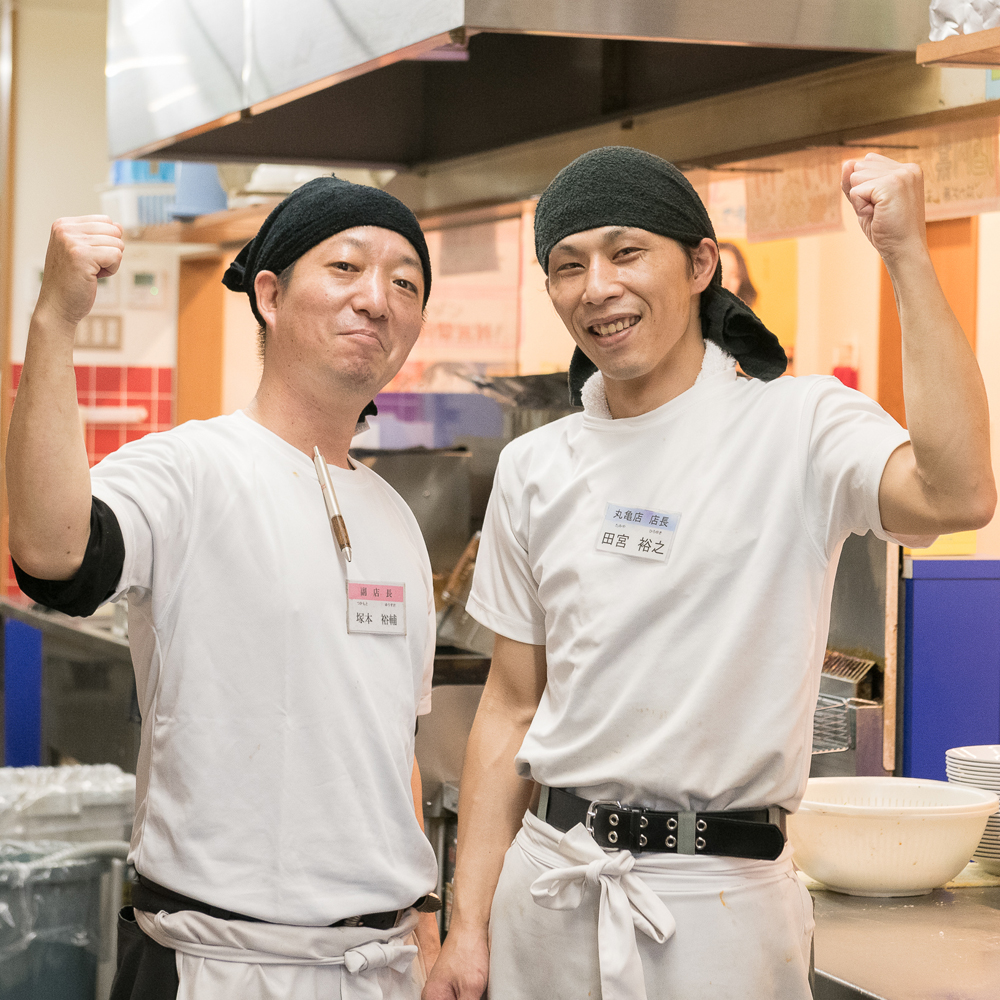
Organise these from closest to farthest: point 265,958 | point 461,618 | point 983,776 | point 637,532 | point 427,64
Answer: point 265,958 < point 637,532 < point 983,776 < point 461,618 < point 427,64

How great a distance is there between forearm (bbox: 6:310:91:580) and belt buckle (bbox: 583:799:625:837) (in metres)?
0.60

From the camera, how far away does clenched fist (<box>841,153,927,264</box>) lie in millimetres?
1168

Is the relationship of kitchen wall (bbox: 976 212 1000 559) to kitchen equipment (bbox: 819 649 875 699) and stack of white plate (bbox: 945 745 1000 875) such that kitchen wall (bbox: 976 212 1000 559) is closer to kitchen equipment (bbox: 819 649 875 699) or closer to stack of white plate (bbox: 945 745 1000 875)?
kitchen equipment (bbox: 819 649 875 699)

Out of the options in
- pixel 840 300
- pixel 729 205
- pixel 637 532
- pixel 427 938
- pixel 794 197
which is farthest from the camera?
pixel 840 300

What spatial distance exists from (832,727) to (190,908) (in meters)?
1.23

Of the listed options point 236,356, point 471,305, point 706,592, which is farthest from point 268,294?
point 236,356

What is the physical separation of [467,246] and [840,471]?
A: 8.22 feet

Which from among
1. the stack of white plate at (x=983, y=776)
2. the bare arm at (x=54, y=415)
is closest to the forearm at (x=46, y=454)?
the bare arm at (x=54, y=415)

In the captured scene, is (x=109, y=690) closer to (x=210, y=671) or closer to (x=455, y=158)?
(x=455, y=158)

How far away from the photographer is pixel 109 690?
3.38 metres

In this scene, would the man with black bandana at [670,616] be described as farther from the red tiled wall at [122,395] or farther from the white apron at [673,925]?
the red tiled wall at [122,395]

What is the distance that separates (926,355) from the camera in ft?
3.85

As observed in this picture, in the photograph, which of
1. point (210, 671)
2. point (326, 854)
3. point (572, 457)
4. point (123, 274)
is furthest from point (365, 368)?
point (123, 274)

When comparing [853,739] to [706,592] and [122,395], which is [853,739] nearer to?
[706,592]
